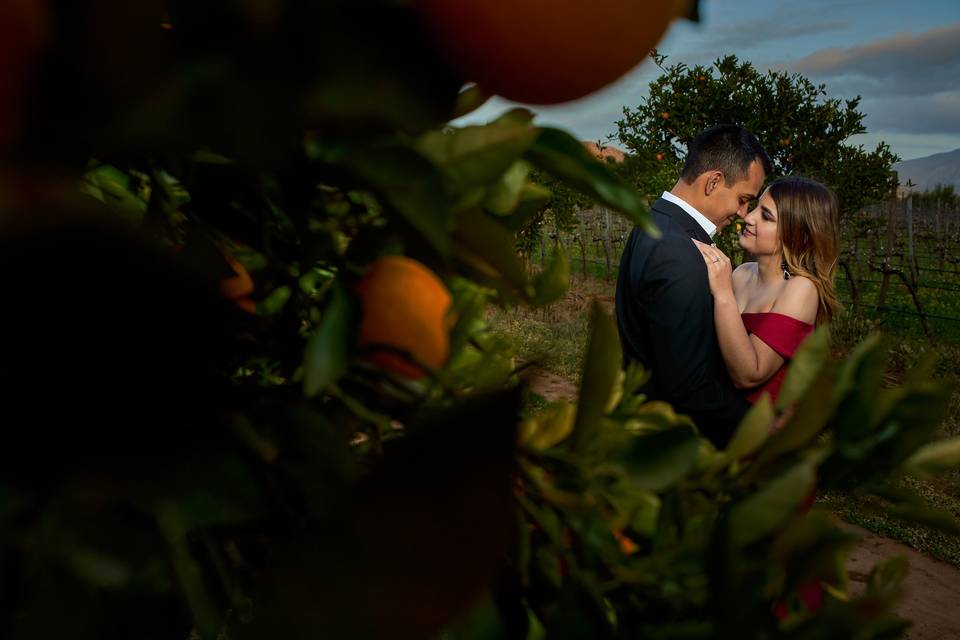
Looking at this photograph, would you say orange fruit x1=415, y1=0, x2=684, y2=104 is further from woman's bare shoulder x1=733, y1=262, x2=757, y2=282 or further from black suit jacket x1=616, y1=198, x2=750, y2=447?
woman's bare shoulder x1=733, y1=262, x2=757, y2=282

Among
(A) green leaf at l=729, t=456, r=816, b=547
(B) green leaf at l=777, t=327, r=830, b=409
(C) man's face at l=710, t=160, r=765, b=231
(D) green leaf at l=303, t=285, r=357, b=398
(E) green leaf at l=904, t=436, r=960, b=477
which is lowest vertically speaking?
(E) green leaf at l=904, t=436, r=960, b=477

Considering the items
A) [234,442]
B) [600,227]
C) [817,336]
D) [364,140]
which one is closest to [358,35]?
[364,140]

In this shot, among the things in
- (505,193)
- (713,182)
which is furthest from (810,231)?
(505,193)

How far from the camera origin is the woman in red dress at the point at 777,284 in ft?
9.83

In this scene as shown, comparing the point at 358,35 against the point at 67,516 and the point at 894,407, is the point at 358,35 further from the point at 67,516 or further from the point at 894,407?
the point at 894,407

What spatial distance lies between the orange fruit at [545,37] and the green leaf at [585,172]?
0.03 metres

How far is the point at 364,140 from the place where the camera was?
29 cm

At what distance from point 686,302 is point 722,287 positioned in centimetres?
32

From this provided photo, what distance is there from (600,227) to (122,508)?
63.9ft

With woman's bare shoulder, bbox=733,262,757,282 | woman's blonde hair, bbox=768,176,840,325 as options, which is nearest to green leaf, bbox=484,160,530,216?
woman's blonde hair, bbox=768,176,840,325

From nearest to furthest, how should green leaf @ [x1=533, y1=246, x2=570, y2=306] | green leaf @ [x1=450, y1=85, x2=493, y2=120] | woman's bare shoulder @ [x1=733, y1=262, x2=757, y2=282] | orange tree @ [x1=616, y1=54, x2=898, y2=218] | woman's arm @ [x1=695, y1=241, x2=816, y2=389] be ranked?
green leaf @ [x1=450, y1=85, x2=493, y2=120] < green leaf @ [x1=533, y1=246, x2=570, y2=306] < woman's arm @ [x1=695, y1=241, x2=816, y2=389] < woman's bare shoulder @ [x1=733, y1=262, x2=757, y2=282] < orange tree @ [x1=616, y1=54, x2=898, y2=218]

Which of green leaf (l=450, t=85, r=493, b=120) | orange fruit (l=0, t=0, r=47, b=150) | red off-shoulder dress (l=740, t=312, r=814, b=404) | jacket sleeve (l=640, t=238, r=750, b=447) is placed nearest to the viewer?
orange fruit (l=0, t=0, r=47, b=150)

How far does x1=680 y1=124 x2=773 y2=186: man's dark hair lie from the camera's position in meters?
3.31

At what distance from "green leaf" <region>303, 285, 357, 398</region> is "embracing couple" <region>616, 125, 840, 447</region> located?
2.18m
